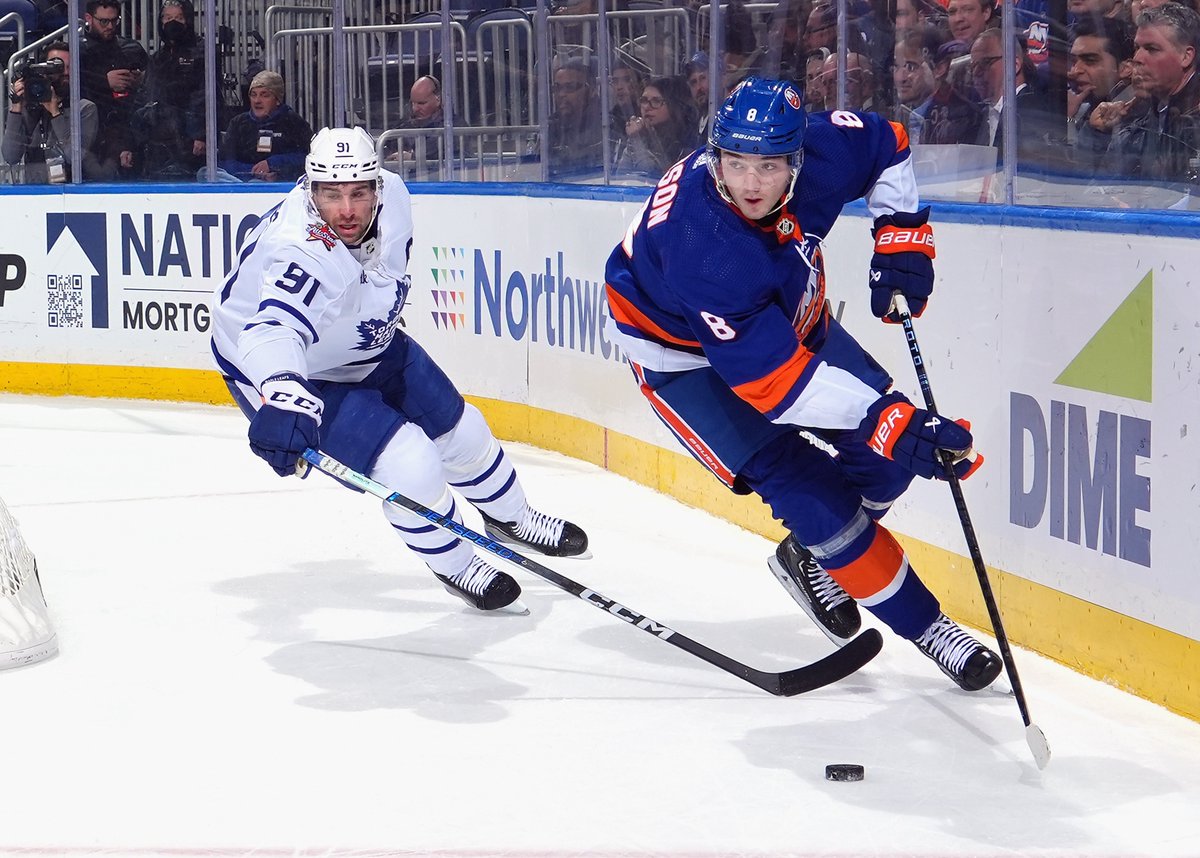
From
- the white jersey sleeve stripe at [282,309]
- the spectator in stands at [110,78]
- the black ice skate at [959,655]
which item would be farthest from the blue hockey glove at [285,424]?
the spectator in stands at [110,78]

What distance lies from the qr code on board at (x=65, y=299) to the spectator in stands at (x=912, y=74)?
14.8 ft

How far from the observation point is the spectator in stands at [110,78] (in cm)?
740

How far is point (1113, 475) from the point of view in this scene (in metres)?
3.12

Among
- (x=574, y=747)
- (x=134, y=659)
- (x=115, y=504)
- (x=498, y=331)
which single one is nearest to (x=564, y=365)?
(x=498, y=331)

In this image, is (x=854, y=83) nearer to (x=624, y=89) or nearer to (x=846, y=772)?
(x=624, y=89)

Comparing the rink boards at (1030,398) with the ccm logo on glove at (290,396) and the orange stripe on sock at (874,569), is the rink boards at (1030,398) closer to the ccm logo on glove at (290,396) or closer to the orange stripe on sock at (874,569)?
the orange stripe on sock at (874,569)

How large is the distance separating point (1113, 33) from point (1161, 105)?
204 millimetres

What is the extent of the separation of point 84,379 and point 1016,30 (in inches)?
203

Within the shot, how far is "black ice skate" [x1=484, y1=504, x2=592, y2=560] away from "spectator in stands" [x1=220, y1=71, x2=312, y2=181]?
11.5 ft

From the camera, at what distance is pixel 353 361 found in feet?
12.3

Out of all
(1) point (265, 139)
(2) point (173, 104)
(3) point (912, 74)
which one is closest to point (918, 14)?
(3) point (912, 74)

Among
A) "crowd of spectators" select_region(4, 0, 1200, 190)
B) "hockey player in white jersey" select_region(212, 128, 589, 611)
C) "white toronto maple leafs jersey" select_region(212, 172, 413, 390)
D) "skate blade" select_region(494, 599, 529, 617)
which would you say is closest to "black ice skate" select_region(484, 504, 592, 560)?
"hockey player in white jersey" select_region(212, 128, 589, 611)

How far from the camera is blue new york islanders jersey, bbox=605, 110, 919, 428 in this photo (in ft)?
9.32

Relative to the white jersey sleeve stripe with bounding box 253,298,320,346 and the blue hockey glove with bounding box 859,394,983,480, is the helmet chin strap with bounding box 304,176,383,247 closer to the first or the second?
the white jersey sleeve stripe with bounding box 253,298,320,346
